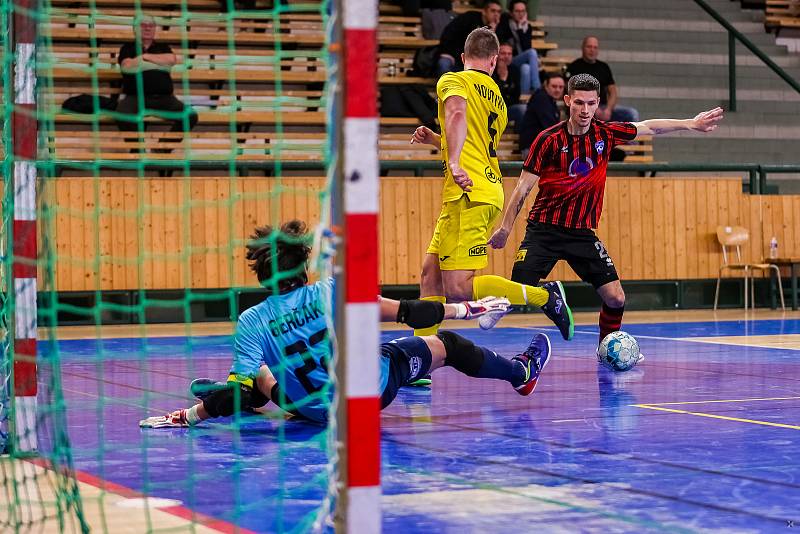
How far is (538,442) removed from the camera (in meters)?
5.98

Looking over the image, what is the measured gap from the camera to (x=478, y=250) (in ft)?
27.7

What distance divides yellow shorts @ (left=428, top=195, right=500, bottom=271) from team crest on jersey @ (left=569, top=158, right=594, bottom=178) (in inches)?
51.3

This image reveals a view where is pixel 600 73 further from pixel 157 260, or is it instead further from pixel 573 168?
pixel 573 168

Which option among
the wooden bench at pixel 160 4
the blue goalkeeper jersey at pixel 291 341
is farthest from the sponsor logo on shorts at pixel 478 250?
the wooden bench at pixel 160 4

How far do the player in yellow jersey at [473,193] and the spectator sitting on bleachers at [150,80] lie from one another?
7873 millimetres

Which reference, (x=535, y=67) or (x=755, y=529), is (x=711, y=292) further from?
(x=755, y=529)

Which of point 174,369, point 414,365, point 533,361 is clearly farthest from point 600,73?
point 414,365

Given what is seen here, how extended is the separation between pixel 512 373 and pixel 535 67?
11.6 metres

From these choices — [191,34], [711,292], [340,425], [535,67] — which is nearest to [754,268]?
[711,292]

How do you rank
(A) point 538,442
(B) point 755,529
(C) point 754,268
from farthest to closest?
(C) point 754,268 < (A) point 538,442 < (B) point 755,529

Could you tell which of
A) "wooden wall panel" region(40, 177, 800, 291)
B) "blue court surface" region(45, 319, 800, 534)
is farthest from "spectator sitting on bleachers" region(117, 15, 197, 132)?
"blue court surface" region(45, 319, 800, 534)

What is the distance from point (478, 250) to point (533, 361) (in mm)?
1104

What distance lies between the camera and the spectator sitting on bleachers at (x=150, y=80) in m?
16.0

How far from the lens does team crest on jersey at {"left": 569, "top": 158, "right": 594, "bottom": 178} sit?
9.56 metres
